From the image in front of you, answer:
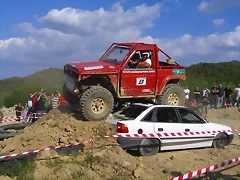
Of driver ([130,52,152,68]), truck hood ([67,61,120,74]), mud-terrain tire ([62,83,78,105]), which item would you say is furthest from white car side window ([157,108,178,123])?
mud-terrain tire ([62,83,78,105])

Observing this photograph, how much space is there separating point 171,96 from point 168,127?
2.07 m

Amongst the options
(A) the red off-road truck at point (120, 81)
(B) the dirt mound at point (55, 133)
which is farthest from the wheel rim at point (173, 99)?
(B) the dirt mound at point (55, 133)

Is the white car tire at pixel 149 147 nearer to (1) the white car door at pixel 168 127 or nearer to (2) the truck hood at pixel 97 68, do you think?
(1) the white car door at pixel 168 127

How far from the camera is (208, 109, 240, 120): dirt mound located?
18438 mm

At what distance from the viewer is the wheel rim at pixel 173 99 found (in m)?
11.1

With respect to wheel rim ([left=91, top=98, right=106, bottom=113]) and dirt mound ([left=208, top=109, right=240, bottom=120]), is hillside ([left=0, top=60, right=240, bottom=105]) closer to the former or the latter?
dirt mound ([left=208, top=109, right=240, bottom=120])

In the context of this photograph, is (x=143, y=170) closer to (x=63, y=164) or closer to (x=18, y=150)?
(x=63, y=164)

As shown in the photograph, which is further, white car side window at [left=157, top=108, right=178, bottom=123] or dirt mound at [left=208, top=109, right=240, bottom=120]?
dirt mound at [left=208, top=109, right=240, bottom=120]

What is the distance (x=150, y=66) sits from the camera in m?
10.6

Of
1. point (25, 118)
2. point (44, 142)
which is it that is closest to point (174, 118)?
point (44, 142)

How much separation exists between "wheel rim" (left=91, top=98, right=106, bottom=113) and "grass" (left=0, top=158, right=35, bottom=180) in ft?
8.94

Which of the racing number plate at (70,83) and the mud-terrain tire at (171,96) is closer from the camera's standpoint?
the racing number plate at (70,83)

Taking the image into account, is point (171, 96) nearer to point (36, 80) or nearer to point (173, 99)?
point (173, 99)

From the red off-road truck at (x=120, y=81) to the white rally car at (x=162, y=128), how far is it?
2.28 ft
